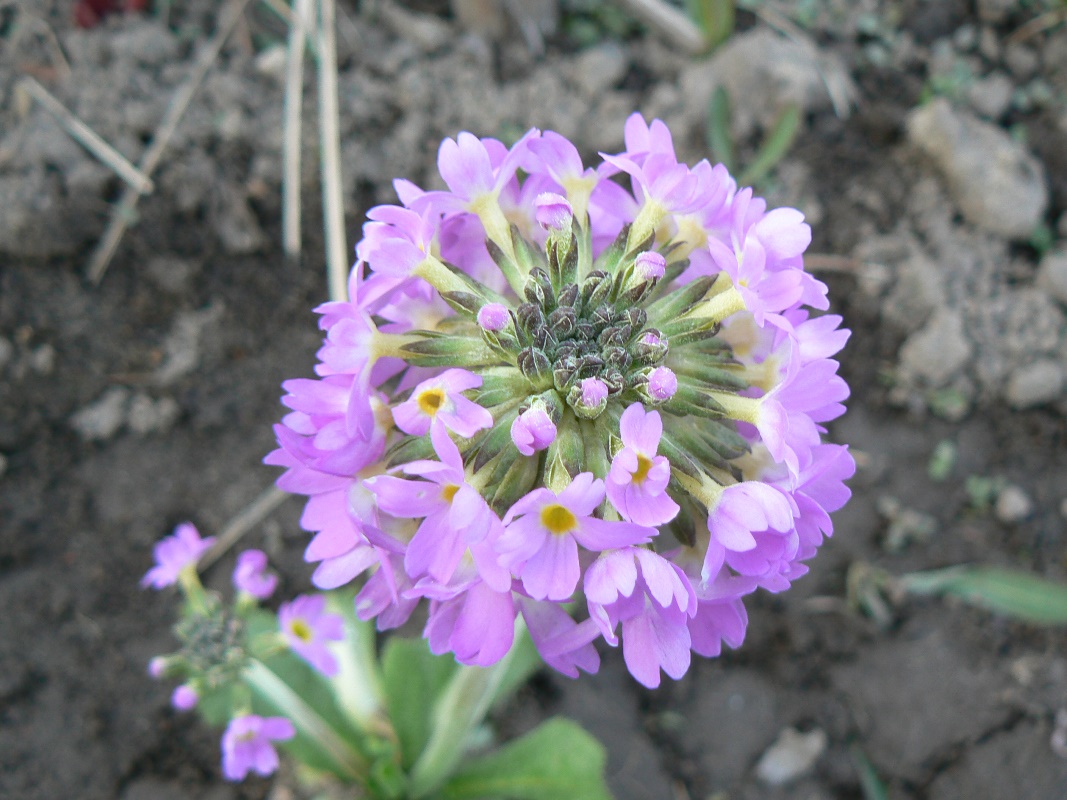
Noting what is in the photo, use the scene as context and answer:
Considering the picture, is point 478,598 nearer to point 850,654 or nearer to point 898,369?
point 850,654

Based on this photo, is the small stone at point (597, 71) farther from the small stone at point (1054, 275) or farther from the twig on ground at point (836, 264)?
the small stone at point (1054, 275)

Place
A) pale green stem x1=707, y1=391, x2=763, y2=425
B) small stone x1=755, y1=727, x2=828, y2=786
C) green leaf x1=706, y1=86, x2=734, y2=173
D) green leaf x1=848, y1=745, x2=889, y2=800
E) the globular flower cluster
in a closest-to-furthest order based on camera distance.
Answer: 1. the globular flower cluster
2. pale green stem x1=707, y1=391, x2=763, y2=425
3. green leaf x1=848, y1=745, x2=889, y2=800
4. small stone x1=755, y1=727, x2=828, y2=786
5. green leaf x1=706, y1=86, x2=734, y2=173

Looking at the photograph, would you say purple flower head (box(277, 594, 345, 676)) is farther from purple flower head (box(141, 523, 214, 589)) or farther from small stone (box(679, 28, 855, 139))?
small stone (box(679, 28, 855, 139))

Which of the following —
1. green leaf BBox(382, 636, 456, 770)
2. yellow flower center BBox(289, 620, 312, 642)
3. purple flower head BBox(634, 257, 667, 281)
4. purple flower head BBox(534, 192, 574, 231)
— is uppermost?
purple flower head BBox(534, 192, 574, 231)

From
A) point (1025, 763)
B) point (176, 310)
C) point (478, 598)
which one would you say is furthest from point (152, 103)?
point (1025, 763)

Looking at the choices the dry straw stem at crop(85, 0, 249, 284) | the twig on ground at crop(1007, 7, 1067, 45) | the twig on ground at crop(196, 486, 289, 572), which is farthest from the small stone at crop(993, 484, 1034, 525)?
the dry straw stem at crop(85, 0, 249, 284)

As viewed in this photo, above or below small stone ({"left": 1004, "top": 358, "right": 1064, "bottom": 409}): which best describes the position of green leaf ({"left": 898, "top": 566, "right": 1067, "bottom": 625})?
below

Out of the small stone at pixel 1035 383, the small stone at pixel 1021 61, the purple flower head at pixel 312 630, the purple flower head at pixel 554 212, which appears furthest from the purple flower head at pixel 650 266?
the small stone at pixel 1021 61
